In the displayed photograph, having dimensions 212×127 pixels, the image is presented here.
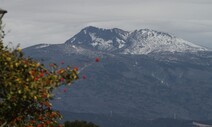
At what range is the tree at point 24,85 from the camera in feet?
77.8

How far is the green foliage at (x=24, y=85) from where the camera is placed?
77.8 feet

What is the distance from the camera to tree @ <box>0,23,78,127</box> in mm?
23703

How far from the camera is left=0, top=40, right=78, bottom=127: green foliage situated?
23.7 m

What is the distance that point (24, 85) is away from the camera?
23.7 metres

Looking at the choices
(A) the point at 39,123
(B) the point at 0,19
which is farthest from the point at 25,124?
(B) the point at 0,19

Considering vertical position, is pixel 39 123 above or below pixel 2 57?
below

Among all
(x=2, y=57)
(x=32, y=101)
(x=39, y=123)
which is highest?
(x=2, y=57)

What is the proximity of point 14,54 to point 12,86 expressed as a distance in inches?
132

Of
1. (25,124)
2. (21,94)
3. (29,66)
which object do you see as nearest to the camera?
(21,94)

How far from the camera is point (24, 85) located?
2369cm

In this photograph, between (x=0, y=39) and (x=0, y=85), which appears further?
(x=0, y=39)

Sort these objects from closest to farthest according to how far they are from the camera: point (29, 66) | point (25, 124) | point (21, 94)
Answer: point (21, 94), point (29, 66), point (25, 124)

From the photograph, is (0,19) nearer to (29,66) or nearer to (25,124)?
(29,66)

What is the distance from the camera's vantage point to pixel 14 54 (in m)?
26.7
